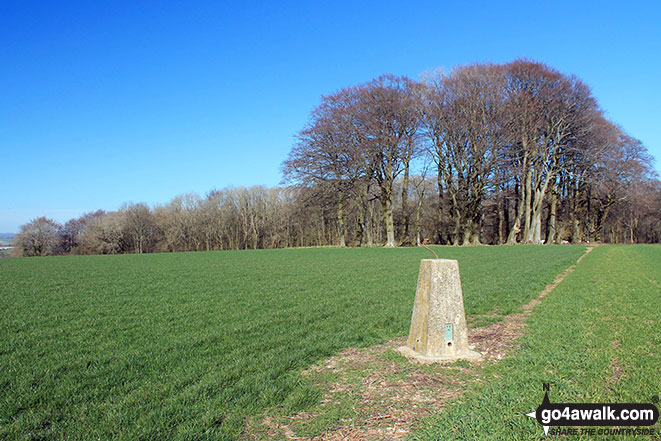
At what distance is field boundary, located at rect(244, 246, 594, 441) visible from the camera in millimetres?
3639

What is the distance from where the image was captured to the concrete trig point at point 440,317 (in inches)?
213

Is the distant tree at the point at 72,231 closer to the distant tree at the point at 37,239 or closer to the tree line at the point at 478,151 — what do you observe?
the distant tree at the point at 37,239

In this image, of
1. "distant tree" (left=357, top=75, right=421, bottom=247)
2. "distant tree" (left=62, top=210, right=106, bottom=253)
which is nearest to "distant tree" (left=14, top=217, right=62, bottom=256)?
"distant tree" (left=62, top=210, right=106, bottom=253)

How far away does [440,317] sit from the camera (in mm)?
5418

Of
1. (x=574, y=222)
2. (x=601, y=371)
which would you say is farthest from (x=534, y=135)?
(x=601, y=371)

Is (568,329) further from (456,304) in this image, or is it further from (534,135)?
(534,135)

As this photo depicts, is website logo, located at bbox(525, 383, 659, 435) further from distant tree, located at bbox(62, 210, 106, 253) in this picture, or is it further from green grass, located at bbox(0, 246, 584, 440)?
distant tree, located at bbox(62, 210, 106, 253)

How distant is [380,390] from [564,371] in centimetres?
227

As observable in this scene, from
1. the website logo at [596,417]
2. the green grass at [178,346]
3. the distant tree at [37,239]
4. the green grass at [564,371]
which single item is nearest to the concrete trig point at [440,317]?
the green grass at [564,371]

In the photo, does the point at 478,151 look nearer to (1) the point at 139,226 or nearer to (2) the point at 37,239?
(1) the point at 139,226

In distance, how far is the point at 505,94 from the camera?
38.6 m

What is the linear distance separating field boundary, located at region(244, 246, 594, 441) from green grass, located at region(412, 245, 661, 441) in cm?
22

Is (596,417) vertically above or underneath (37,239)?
underneath

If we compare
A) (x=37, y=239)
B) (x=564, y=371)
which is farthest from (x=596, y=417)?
(x=37, y=239)
